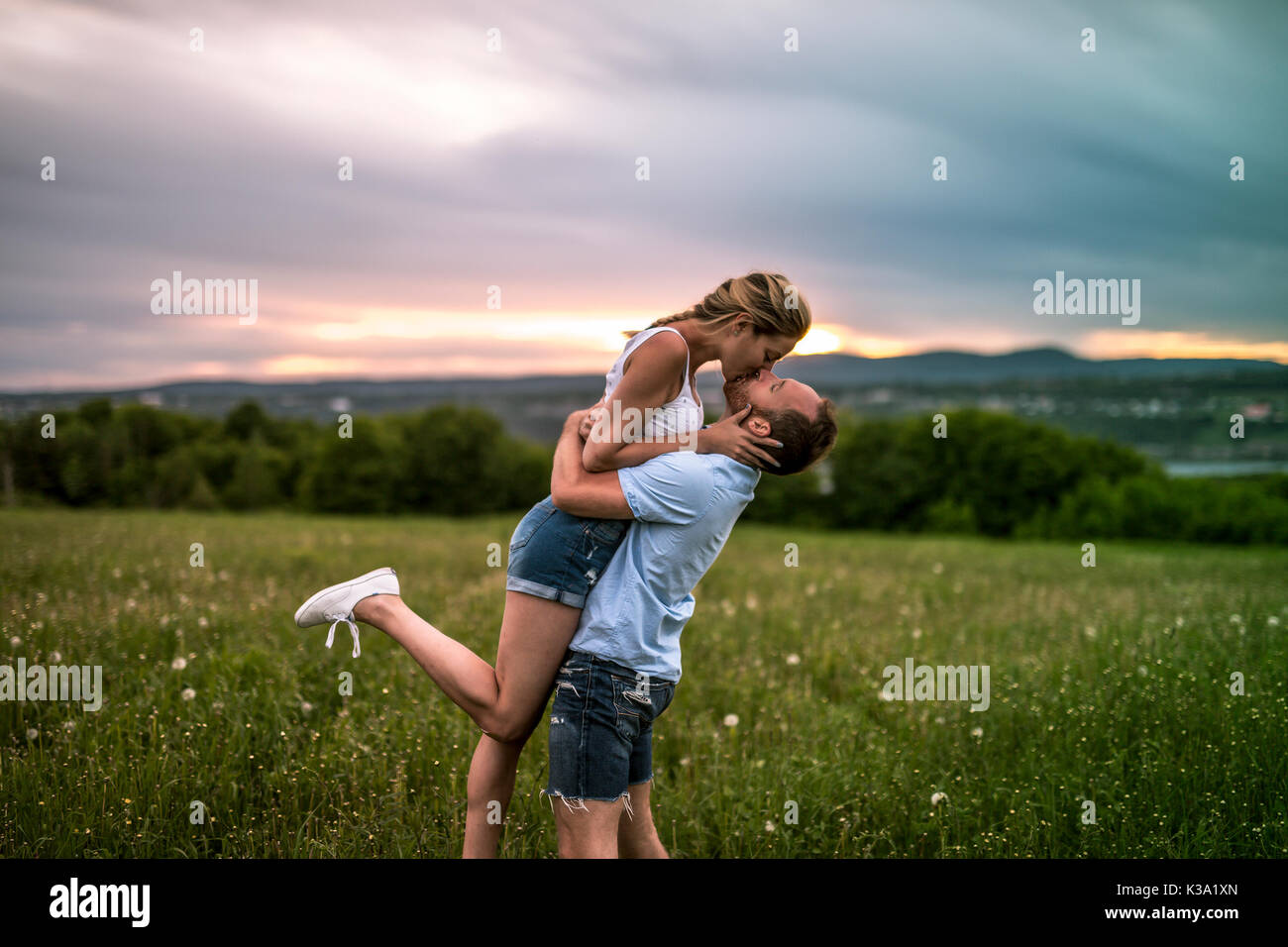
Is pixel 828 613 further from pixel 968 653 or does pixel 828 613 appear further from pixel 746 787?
pixel 746 787

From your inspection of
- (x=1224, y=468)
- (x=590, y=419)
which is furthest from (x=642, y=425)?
(x=1224, y=468)

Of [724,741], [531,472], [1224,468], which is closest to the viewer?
[724,741]

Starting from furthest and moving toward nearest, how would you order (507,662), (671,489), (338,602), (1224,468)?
1. (1224,468)
2. (338,602)
3. (507,662)
4. (671,489)

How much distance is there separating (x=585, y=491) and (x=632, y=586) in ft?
1.31

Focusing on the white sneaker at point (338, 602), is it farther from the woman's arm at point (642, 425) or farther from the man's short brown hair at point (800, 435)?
the man's short brown hair at point (800, 435)

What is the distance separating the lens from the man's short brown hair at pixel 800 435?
304cm

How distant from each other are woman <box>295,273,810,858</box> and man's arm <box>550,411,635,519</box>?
5 centimetres

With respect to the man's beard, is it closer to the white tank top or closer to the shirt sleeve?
the white tank top

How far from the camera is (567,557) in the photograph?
3068mm

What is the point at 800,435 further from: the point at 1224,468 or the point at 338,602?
the point at 1224,468

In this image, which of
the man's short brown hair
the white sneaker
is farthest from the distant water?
the white sneaker

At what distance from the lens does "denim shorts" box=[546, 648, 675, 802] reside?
2982 mm

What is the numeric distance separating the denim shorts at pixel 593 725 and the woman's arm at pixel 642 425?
77cm

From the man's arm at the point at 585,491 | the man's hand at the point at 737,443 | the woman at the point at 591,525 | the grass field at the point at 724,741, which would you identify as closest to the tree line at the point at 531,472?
the grass field at the point at 724,741
